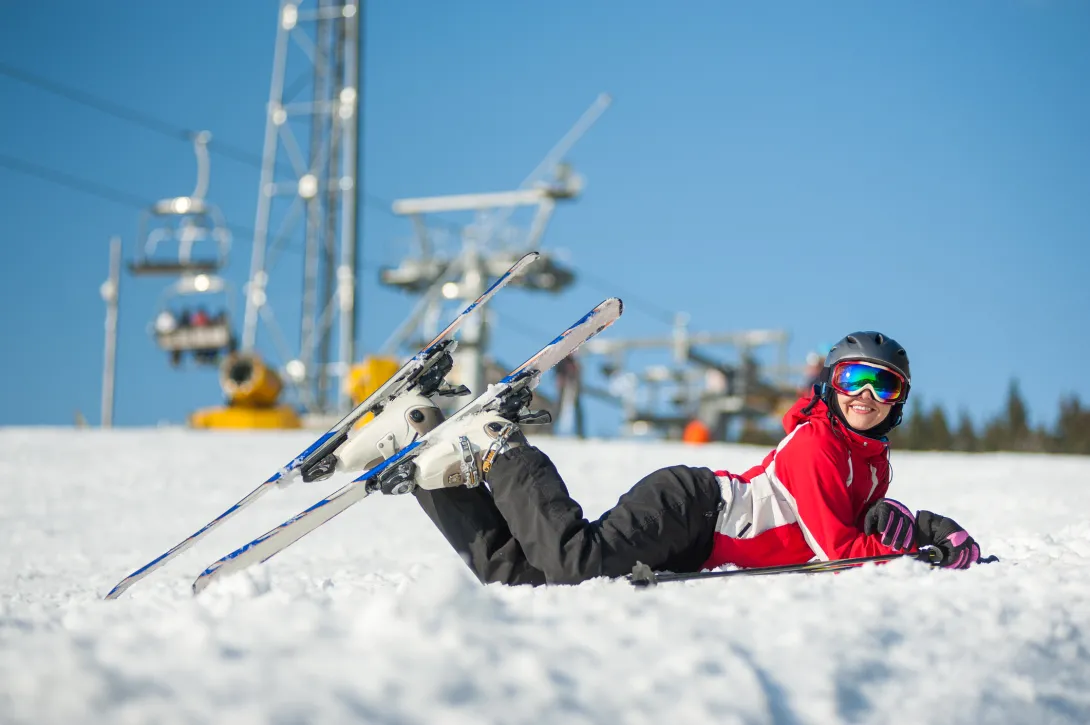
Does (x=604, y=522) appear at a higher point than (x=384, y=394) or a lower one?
lower

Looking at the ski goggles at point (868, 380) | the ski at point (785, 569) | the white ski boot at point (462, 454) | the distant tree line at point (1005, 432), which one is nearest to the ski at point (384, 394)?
the white ski boot at point (462, 454)

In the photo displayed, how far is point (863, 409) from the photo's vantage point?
11.9 ft

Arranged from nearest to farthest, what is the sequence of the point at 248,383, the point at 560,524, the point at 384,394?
the point at 560,524 → the point at 384,394 → the point at 248,383

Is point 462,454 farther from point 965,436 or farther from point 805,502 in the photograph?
point 965,436

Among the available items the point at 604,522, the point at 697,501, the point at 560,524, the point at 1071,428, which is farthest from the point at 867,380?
the point at 1071,428

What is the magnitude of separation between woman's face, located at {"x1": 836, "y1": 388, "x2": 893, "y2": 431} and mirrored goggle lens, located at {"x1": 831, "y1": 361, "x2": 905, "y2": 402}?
2 cm

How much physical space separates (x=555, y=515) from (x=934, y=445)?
7412cm

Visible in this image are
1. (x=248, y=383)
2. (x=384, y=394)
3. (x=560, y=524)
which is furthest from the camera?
(x=248, y=383)

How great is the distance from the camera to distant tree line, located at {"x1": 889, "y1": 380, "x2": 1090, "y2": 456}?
6650 cm

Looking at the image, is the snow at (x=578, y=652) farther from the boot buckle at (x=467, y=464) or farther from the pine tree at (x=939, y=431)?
the pine tree at (x=939, y=431)

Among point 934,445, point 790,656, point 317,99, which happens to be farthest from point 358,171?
point 934,445

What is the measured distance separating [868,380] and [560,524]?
1.23m

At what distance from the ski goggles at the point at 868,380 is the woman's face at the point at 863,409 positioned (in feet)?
0.05

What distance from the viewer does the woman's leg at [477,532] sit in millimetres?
3590
